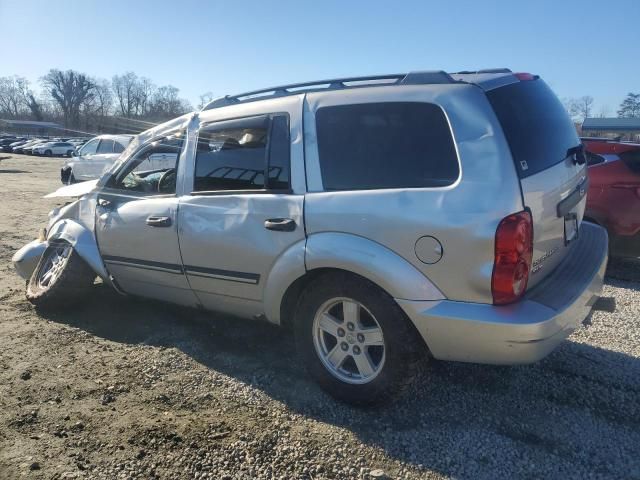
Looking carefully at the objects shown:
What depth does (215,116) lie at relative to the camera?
382cm

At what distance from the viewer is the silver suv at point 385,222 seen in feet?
8.68

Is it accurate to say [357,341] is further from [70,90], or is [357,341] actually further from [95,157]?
[70,90]

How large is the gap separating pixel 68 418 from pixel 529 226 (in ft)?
9.48

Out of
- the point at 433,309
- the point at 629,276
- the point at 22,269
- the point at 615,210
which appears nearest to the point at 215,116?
the point at 433,309

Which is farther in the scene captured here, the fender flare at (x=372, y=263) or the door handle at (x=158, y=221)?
the door handle at (x=158, y=221)

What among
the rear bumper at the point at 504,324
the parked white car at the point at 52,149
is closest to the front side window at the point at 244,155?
the rear bumper at the point at 504,324

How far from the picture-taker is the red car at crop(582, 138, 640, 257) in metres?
5.56

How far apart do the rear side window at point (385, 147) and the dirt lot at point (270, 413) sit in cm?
140

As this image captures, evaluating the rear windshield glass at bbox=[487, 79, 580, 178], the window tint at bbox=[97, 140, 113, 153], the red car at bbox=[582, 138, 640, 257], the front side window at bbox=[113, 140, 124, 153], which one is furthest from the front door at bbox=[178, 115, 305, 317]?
the window tint at bbox=[97, 140, 113, 153]

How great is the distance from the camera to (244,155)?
140 inches

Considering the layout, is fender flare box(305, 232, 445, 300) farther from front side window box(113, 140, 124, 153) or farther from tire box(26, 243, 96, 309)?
front side window box(113, 140, 124, 153)

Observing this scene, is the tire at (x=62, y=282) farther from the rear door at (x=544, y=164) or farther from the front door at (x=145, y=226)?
the rear door at (x=544, y=164)

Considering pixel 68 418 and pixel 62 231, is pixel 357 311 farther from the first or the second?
pixel 62 231

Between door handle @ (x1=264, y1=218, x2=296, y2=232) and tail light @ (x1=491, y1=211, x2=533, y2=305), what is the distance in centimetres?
123
